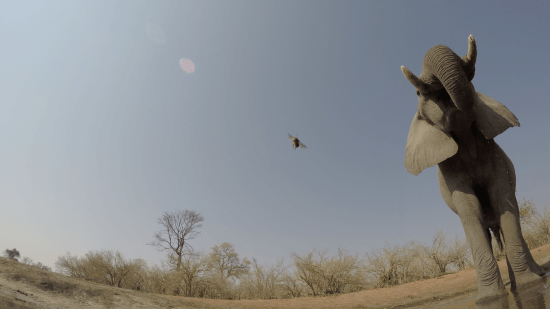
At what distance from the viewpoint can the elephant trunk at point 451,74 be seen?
12.2 ft

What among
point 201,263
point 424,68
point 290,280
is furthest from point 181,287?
point 424,68

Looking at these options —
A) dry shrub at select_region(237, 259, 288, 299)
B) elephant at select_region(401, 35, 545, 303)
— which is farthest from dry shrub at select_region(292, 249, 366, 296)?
elephant at select_region(401, 35, 545, 303)

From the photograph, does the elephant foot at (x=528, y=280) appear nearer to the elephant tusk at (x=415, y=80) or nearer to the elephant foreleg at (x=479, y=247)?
the elephant foreleg at (x=479, y=247)

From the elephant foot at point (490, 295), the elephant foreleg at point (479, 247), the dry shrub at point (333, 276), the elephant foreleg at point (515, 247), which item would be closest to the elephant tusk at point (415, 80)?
the elephant foreleg at point (479, 247)

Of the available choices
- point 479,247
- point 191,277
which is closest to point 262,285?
point 191,277

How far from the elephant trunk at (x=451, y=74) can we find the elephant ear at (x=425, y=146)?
0.68 m

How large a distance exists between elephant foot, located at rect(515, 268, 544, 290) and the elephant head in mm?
1925

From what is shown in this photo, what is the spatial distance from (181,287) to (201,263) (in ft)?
4.73

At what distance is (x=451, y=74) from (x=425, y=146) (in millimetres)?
1457

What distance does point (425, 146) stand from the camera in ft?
15.7

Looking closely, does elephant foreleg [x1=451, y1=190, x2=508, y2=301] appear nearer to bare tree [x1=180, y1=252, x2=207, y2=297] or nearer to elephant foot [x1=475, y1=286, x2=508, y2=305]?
elephant foot [x1=475, y1=286, x2=508, y2=305]

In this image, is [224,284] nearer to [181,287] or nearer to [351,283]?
[181,287]

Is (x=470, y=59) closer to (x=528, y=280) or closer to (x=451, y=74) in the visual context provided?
(x=451, y=74)

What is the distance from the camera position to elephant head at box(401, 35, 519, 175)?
3779 millimetres
